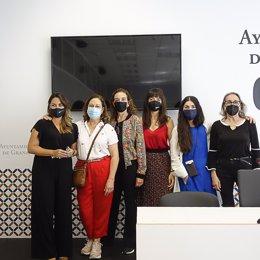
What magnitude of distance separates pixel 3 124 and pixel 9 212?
98cm

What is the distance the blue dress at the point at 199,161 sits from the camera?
3.43 meters

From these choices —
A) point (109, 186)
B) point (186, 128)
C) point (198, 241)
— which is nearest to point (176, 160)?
point (186, 128)

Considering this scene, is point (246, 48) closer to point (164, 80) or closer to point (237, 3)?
point (237, 3)

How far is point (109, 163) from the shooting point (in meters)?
3.40

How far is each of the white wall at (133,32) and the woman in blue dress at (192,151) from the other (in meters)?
0.52

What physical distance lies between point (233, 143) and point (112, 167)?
3.63ft

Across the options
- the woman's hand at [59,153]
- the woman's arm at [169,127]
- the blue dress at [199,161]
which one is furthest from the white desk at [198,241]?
the woman's arm at [169,127]

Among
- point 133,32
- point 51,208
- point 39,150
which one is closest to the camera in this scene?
point 39,150

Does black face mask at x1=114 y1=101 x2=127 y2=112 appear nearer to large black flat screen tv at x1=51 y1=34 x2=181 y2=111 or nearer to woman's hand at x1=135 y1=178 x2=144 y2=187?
large black flat screen tv at x1=51 y1=34 x2=181 y2=111

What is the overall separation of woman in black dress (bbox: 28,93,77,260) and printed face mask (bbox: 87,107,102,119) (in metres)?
0.19

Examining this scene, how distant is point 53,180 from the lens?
3.21m

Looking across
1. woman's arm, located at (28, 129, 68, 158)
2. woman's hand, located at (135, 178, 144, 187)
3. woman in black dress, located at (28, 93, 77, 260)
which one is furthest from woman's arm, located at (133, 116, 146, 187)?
woman's arm, located at (28, 129, 68, 158)

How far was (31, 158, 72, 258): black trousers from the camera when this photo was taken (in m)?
3.19

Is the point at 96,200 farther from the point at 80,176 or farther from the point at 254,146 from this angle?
the point at 254,146
